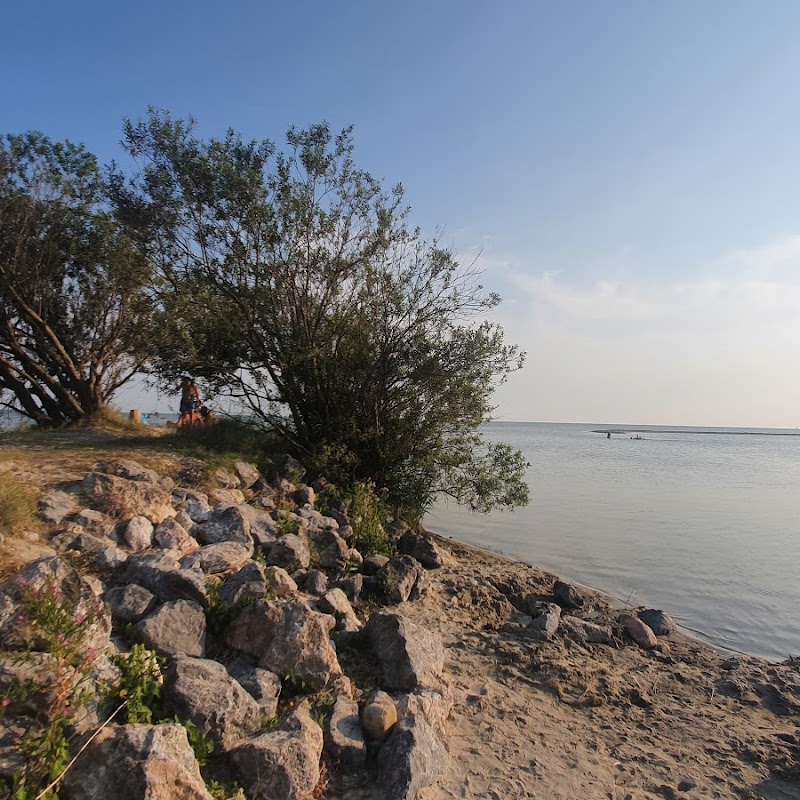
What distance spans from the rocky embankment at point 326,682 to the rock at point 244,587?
0.07ft

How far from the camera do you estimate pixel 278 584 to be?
624 centimetres

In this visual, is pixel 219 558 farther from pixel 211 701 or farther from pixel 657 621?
pixel 657 621

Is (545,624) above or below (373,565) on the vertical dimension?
below

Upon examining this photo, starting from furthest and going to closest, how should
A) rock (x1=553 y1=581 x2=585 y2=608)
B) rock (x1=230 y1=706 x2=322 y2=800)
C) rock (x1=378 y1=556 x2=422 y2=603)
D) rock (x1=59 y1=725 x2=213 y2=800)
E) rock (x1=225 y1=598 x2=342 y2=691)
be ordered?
rock (x1=553 y1=581 x2=585 y2=608)
rock (x1=378 y1=556 x2=422 y2=603)
rock (x1=225 y1=598 x2=342 y2=691)
rock (x1=230 y1=706 x2=322 y2=800)
rock (x1=59 y1=725 x2=213 y2=800)

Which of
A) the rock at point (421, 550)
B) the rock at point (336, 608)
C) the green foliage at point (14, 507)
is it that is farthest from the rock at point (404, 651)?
the rock at point (421, 550)

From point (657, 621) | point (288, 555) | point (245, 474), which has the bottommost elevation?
point (657, 621)

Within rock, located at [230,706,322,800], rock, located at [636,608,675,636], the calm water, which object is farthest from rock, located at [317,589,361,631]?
the calm water

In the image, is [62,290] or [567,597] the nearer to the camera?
[567,597]

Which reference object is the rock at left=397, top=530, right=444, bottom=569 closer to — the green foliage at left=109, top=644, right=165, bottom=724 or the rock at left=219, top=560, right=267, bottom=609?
the rock at left=219, top=560, right=267, bottom=609

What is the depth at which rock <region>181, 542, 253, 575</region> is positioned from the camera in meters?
6.38

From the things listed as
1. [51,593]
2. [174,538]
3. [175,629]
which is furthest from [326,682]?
[174,538]

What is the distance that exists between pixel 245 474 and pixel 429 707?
19.5 ft

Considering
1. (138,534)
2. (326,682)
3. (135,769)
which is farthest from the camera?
(138,534)

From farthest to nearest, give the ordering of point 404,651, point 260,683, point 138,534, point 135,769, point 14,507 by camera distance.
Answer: point 138,534 → point 14,507 → point 404,651 → point 260,683 → point 135,769
